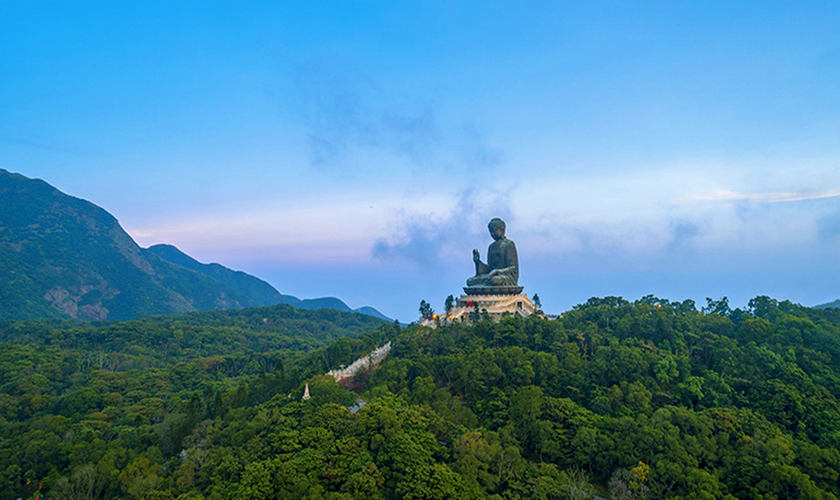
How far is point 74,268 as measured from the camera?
463ft

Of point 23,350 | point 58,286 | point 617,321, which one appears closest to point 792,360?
point 617,321

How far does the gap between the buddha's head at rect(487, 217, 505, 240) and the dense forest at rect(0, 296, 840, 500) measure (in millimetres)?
11326

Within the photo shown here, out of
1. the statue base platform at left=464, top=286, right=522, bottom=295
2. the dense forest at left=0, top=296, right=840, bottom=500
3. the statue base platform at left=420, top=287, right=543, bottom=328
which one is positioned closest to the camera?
the dense forest at left=0, top=296, right=840, bottom=500

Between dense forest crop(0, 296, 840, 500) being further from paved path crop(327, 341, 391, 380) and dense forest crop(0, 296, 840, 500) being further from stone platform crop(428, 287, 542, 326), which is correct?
stone platform crop(428, 287, 542, 326)

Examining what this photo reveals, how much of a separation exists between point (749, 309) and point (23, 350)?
7703 cm

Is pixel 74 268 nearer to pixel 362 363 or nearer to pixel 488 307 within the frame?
pixel 362 363

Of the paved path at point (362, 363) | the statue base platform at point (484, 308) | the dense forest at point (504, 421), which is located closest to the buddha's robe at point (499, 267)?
the statue base platform at point (484, 308)

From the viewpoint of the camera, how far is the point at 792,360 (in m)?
30.2

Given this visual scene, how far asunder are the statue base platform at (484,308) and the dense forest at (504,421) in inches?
185

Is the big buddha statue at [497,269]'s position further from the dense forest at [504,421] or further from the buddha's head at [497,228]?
the dense forest at [504,421]

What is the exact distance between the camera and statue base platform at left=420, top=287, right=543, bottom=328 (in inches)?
1800

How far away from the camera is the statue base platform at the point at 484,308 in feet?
150

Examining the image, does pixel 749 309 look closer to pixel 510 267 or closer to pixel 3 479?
pixel 510 267

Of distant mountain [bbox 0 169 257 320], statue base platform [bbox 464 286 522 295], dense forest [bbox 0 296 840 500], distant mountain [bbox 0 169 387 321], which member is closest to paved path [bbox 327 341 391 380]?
dense forest [bbox 0 296 840 500]
